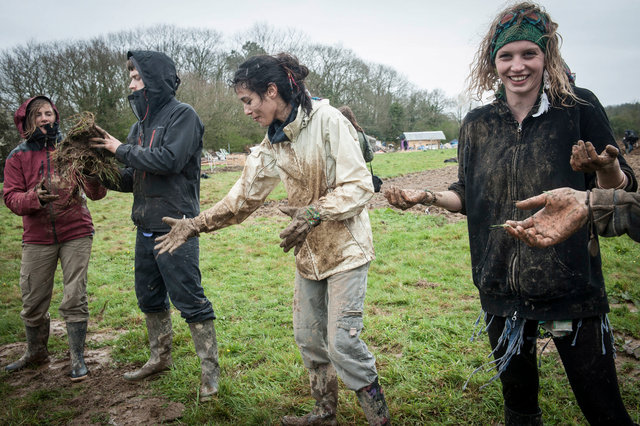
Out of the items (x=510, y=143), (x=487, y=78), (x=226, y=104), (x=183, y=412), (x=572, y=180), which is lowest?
(x=183, y=412)

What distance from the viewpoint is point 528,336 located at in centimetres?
210

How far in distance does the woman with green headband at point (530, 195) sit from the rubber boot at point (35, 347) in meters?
4.02

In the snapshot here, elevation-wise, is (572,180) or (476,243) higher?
(572,180)

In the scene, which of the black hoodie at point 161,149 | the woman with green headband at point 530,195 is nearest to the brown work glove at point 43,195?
the black hoodie at point 161,149

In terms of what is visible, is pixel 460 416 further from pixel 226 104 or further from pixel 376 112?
pixel 376 112

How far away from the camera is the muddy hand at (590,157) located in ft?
5.46

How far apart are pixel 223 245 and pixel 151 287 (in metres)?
5.04

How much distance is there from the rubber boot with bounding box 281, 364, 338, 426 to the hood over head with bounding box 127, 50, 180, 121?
2.45 metres

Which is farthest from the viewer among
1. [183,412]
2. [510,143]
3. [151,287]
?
[151,287]

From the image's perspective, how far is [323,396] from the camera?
298cm

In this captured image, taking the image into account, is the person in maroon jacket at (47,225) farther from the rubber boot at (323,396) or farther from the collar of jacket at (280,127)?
the rubber boot at (323,396)

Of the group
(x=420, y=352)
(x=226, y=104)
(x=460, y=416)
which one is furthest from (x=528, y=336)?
(x=226, y=104)

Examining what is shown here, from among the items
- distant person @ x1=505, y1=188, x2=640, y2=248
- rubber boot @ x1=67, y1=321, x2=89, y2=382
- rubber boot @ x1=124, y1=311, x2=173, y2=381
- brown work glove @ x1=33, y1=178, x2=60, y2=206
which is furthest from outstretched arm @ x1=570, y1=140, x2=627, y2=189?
rubber boot @ x1=67, y1=321, x2=89, y2=382

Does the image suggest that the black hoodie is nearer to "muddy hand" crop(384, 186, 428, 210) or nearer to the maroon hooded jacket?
the maroon hooded jacket
